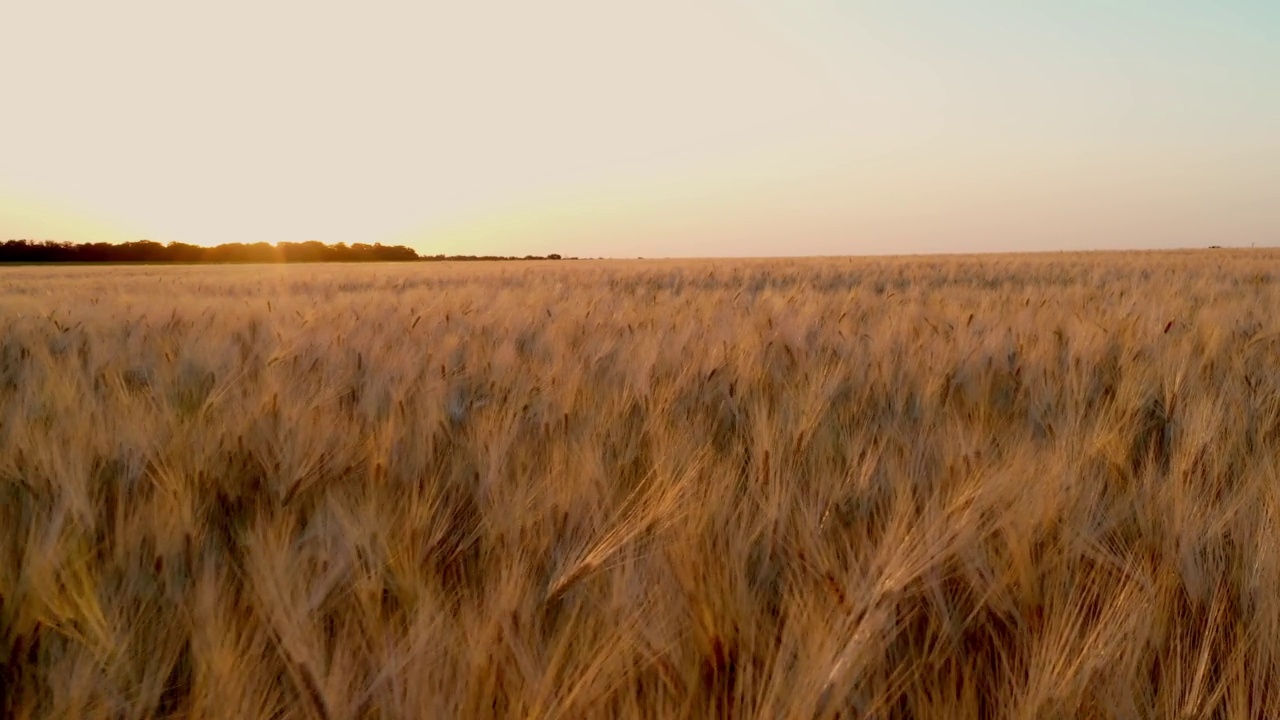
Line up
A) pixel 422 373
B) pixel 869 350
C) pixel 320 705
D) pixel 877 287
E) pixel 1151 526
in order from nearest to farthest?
pixel 320 705, pixel 1151 526, pixel 422 373, pixel 869 350, pixel 877 287

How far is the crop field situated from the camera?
0.73 metres

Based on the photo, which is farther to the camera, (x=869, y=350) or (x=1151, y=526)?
(x=869, y=350)

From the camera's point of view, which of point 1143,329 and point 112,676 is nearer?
point 112,676

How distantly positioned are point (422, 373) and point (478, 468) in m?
1.12

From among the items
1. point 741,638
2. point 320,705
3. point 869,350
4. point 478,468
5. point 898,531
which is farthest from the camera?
point 869,350

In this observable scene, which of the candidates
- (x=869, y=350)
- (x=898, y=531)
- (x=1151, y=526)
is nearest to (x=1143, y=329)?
(x=869, y=350)

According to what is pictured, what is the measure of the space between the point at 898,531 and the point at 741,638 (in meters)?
0.28

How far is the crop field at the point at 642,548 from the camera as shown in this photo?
0.73 m

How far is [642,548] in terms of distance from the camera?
3.58ft

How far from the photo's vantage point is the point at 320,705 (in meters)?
0.67

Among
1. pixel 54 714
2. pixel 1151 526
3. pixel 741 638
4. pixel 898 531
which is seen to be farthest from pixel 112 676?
pixel 1151 526

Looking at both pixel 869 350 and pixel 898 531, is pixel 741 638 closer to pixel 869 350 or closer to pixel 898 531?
pixel 898 531

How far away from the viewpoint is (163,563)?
3.36 feet

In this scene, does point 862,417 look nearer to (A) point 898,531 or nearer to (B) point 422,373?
(A) point 898,531
